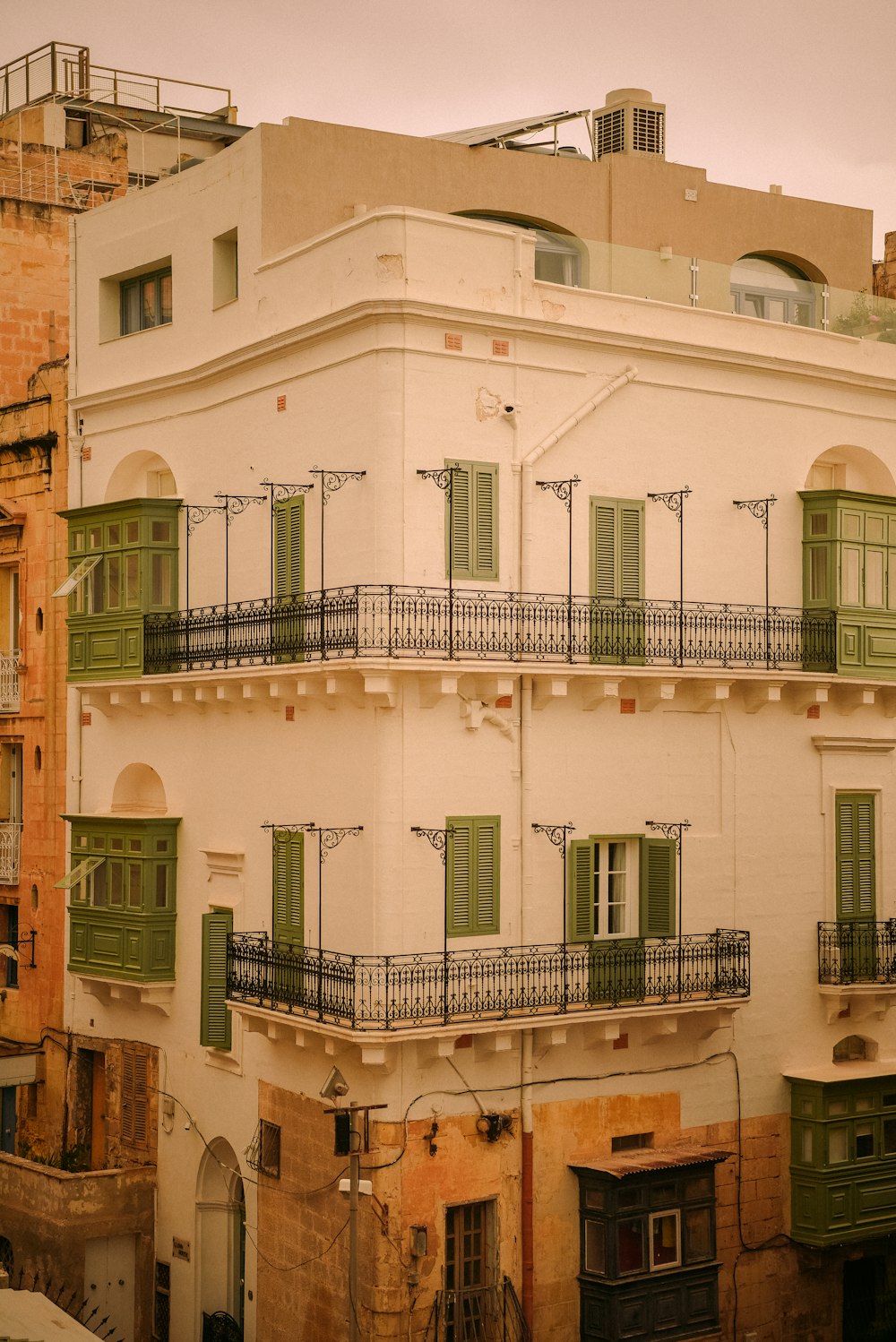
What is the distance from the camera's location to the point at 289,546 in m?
25.6

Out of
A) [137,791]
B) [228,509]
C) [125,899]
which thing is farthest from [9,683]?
[228,509]

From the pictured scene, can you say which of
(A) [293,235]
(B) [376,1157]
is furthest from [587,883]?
(A) [293,235]

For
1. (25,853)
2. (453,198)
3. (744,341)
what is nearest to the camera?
(744,341)

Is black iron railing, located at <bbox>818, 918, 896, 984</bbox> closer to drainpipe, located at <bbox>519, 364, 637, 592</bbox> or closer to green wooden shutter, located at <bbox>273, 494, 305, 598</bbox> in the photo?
drainpipe, located at <bbox>519, 364, 637, 592</bbox>

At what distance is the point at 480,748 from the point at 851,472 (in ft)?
26.9

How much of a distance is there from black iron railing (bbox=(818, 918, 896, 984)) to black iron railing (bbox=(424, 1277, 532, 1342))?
6535mm

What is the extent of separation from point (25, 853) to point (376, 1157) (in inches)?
410

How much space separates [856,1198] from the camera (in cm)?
2667

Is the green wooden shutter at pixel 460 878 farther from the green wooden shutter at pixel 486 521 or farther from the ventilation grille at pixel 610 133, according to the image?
the ventilation grille at pixel 610 133

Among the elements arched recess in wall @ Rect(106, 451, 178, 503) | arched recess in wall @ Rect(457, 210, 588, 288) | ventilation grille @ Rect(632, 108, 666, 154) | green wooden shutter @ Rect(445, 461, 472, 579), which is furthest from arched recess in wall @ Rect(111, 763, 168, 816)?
ventilation grille @ Rect(632, 108, 666, 154)

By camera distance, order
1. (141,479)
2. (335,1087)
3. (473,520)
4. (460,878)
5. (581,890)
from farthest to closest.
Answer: (141,479) → (581,890) → (473,520) → (460,878) → (335,1087)

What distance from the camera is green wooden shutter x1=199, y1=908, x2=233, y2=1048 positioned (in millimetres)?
26875

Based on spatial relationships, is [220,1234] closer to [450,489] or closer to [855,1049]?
[855,1049]

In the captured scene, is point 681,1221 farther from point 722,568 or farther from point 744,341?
point 744,341
